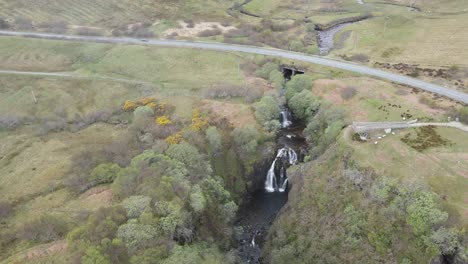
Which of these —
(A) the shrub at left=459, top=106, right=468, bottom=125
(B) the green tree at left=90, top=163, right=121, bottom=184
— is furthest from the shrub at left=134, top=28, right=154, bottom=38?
(A) the shrub at left=459, top=106, right=468, bottom=125

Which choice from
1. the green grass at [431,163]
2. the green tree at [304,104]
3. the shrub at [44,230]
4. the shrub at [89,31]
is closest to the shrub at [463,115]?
the green grass at [431,163]

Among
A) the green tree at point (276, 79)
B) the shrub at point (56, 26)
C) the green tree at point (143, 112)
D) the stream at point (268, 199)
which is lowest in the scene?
the stream at point (268, 199)

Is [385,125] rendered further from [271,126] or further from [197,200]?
[197,200]

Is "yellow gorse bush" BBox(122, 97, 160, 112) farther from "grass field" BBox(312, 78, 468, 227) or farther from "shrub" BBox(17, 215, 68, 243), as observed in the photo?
"grass field" BBox(312, 78, 468, 227)

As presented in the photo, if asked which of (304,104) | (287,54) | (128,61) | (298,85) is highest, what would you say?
(287,54)

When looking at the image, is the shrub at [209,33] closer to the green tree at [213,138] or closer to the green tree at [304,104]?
the green tree at [304,104]

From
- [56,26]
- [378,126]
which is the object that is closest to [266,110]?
[378,126]

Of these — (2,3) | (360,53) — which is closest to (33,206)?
(360,53)

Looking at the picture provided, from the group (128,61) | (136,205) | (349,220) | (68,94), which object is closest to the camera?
(136,205)
